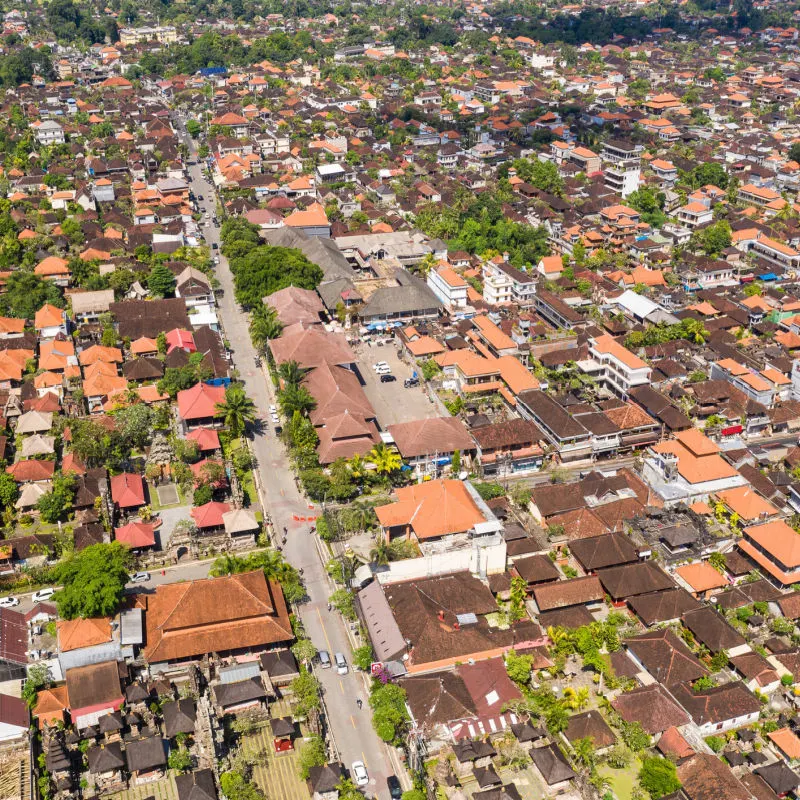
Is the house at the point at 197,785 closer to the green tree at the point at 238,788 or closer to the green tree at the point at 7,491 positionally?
the green tree at the point at 238,788

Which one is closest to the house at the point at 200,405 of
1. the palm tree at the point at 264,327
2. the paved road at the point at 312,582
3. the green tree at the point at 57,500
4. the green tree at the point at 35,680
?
the paved road at the point at 312,582

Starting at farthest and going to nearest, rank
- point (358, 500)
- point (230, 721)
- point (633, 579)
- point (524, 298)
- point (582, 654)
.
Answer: point (524, 298) < point (358, 500) < point (633, 579) < point (582, 654) < point (230, 721)

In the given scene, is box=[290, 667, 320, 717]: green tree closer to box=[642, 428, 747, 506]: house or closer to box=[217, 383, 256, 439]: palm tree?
box=[217, 383, 256, 439]: palm tree

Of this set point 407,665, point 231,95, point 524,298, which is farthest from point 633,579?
point 231,95

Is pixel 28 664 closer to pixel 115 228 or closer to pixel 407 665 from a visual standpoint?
pixel 407 665

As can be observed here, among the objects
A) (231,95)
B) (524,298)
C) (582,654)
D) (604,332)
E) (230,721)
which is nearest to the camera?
(230,721)

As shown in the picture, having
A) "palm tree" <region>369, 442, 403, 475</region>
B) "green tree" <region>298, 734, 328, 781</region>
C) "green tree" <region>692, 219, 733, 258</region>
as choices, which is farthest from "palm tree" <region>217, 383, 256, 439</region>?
"green tree" <region>692, 219, 733, 258</region>

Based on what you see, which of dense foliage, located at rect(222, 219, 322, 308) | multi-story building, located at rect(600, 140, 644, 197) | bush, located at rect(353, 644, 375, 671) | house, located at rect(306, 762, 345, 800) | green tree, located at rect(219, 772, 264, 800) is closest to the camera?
green tree, located at rect(219, 772, 264, 800)
